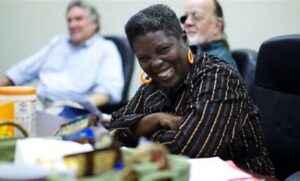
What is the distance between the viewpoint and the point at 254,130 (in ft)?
4.56

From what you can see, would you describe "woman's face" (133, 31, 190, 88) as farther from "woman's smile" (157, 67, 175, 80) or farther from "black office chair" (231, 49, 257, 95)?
"black office chair" (231, 49, 257, 95)

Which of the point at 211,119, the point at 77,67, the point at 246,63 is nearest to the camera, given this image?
the point at 211,119

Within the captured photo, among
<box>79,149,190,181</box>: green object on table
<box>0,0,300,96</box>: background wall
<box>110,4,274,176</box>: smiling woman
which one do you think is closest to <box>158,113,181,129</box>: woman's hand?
<box>110,4,274,176</box>: smiling woman

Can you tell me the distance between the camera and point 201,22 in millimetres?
2576

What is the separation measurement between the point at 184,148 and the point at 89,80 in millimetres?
1763

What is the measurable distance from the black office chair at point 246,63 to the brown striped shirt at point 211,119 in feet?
2.45

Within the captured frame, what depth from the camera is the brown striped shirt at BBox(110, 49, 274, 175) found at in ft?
4.11

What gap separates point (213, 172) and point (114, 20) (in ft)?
8.29

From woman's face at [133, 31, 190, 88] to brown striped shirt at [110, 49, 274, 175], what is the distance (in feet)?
0.12

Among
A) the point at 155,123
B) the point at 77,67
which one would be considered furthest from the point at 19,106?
the point at 77,67

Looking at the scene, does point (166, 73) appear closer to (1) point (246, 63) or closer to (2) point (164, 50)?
(2) point (164, 50)

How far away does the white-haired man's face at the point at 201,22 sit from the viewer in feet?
8.43

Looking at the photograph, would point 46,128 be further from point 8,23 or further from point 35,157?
point 8,23

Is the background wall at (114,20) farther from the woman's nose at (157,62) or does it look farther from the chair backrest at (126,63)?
the woman's nose at (157,62)
